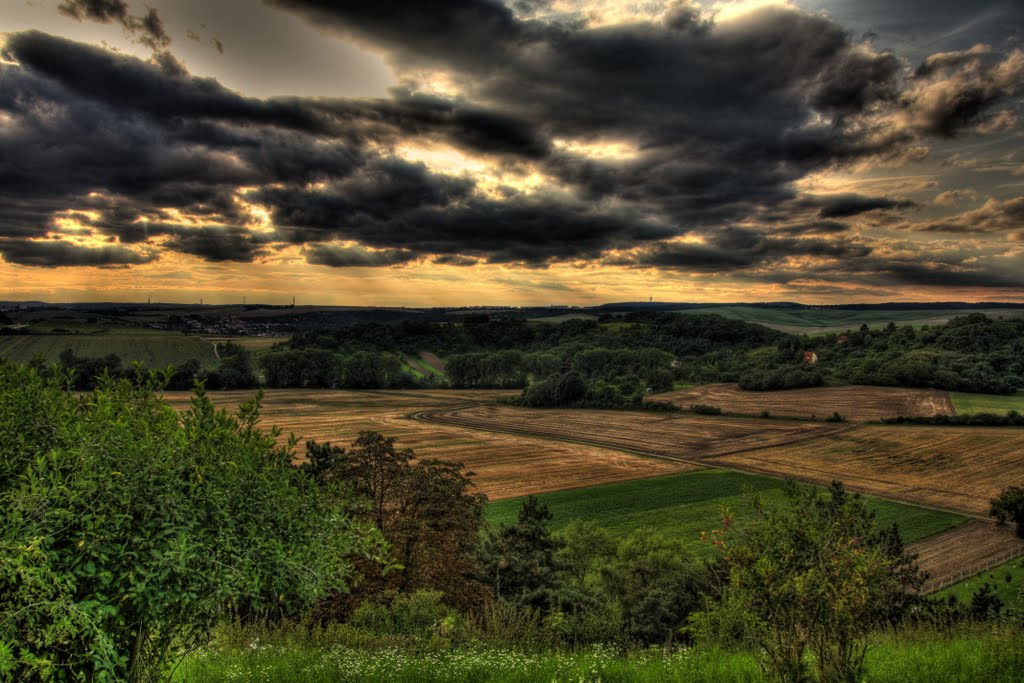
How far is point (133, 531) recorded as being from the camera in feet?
21.6

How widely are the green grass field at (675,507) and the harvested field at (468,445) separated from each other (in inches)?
142

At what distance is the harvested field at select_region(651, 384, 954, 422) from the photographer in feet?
322

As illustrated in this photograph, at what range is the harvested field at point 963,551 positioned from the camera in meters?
38.0

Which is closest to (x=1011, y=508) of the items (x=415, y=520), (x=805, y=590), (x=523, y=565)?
(x=523, y=565)

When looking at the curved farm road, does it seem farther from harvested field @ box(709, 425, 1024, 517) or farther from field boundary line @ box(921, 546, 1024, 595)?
harvested field @ box(709, 425, 1024, 517)

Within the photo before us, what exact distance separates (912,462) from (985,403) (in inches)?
1768

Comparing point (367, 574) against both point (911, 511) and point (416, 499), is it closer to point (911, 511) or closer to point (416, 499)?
point (416, 499)

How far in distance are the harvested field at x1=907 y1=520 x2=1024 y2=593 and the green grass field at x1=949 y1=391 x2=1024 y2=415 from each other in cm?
5732

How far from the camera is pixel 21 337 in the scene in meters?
144

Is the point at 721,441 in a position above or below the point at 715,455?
above

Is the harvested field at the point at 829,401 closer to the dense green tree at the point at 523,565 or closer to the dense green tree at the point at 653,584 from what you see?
the dense green tree at the point at 653,584

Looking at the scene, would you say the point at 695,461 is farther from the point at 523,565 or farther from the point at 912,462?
the point at 523,565

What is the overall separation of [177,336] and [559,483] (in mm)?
177248

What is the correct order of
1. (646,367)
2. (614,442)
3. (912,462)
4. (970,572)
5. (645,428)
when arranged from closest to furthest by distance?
(970,572) → (912,462) → (614,442) → (645,428) → (646,367)
